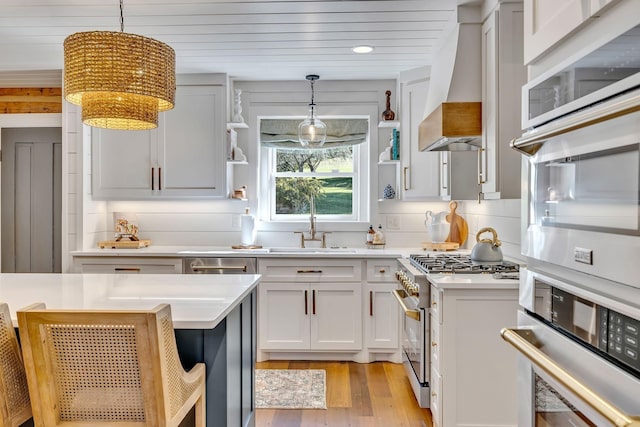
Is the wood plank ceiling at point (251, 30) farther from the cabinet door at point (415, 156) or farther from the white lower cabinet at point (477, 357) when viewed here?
the white lower cabinet at point (477, 357)

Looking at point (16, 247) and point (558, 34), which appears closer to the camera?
point (558, 34)

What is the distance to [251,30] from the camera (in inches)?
120

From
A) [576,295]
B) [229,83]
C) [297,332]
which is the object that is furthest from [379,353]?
[576,295]

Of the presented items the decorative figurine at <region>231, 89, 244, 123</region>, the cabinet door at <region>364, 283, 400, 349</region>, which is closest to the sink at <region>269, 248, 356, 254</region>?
the cabinet door at <region>364, 283, 400, 349</region>

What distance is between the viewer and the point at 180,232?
14.1ft

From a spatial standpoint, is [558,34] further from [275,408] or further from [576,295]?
[275,408]

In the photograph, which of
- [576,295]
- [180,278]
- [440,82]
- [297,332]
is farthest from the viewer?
[297,332]

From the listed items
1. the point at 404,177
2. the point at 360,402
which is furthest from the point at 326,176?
the point at 360,402

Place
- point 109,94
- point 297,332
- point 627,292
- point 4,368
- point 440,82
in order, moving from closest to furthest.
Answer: point 627,292 → point 4,368 → point 109,94 → point 440,82 → point 297,332

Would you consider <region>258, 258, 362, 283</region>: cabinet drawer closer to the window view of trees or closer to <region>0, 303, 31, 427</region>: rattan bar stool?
the window view of trees

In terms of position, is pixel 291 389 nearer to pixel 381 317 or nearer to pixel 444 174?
pixel 381 317

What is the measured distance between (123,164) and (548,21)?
3623 mm

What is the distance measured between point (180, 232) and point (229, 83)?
1412mm

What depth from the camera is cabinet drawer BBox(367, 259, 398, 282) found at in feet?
12.0
